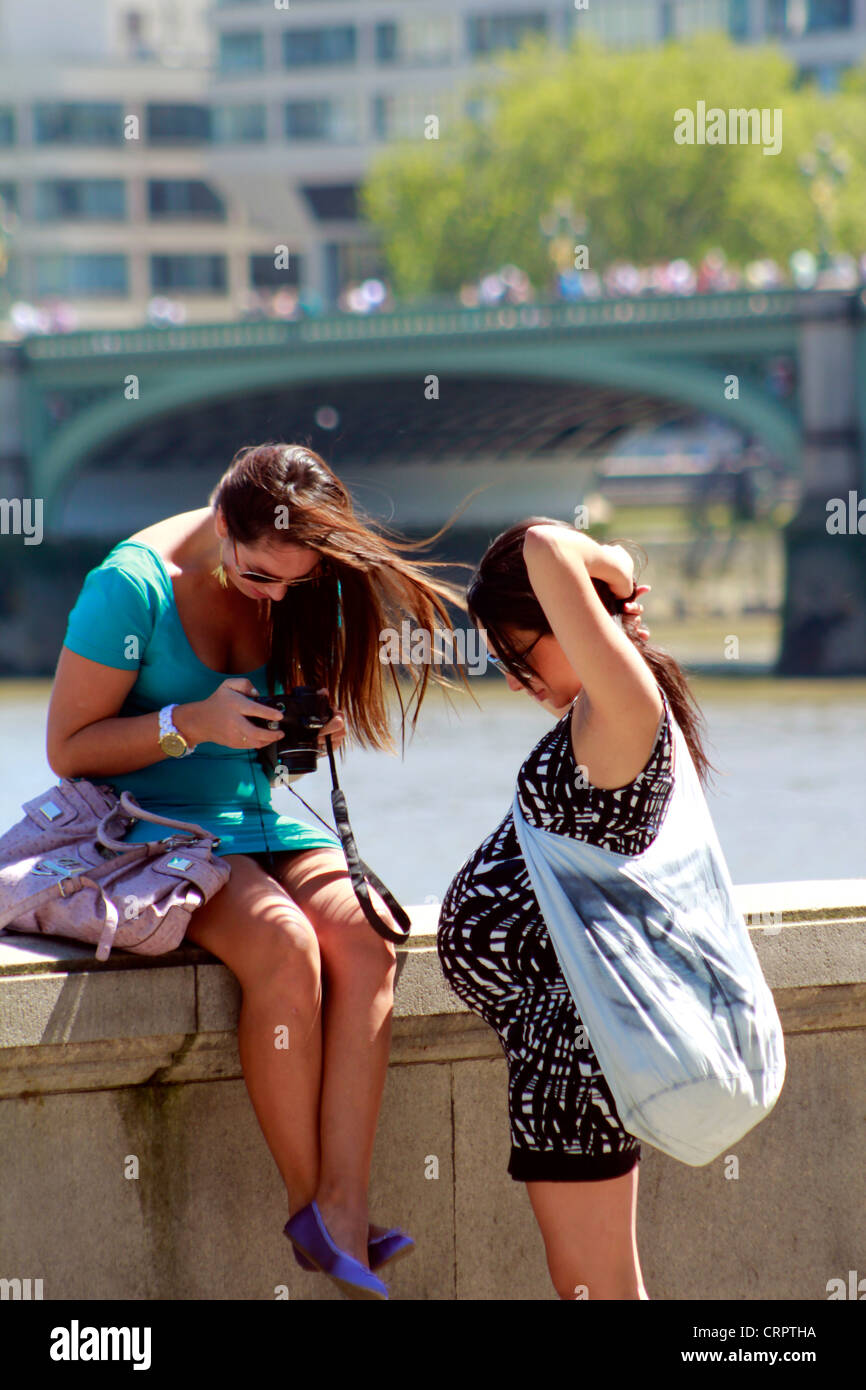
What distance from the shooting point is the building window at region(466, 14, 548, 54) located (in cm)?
5150

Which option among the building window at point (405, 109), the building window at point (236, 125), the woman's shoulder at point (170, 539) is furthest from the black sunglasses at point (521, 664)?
the building window at point (236, 125)

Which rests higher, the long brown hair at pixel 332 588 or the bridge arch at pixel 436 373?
the long brown hair at pixel 332 588

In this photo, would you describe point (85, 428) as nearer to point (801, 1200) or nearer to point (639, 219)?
point (639, 219)

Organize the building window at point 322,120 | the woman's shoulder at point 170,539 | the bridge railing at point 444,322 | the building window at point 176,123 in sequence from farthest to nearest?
the building window at point 176,123, the building window at point 322,120, the bridge railing at point 444,322, the woman's shoulder at point 170,539

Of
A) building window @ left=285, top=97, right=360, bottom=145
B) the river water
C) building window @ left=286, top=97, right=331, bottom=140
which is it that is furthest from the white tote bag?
building window @ left=286, top=97, right=331, bottom=140

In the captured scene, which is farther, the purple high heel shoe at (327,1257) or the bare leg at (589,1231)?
the purple high heel shoe at (327,1257)

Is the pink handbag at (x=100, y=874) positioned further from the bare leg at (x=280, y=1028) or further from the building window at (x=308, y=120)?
the building window at (x=308, y=120)

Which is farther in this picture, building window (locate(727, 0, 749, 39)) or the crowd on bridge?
building window (locate(727, 0, 749, 39))

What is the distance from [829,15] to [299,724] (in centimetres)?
5229

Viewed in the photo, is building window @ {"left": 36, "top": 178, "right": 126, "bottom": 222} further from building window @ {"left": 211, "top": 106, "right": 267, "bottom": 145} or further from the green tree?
the green tree

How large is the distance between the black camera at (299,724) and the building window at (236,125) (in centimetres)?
5309

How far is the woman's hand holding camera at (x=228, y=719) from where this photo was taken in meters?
2.35

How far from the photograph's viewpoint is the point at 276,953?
224 cm

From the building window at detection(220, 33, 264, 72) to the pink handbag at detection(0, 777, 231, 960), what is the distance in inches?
2100
